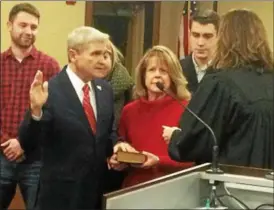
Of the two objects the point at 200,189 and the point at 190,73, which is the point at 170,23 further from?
the point at 200,189

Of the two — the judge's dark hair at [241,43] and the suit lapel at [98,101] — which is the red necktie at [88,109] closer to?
the suit lapel at [98,101]

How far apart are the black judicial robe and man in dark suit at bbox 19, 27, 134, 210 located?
486mm

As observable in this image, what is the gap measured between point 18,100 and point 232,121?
146 cm

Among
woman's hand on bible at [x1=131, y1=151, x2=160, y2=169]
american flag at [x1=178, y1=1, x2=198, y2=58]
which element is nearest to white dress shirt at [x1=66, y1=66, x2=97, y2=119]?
woman's hand on bible at [x1=131, y1=151, x2=160, y2=169]

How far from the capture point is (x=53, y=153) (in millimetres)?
2494

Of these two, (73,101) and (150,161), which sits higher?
(73,101)

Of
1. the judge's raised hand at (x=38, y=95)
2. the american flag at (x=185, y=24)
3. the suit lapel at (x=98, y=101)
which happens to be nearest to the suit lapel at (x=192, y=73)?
the suit lapel at (x=98, y=101)

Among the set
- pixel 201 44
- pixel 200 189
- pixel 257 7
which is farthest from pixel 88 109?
pixel 257 7

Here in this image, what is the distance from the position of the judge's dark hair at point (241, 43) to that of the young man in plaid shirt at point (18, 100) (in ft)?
4.06

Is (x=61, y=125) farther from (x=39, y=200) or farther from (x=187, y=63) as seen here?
(x=187, y=63)

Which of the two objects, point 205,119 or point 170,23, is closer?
point 205,119

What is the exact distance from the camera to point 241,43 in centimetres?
226

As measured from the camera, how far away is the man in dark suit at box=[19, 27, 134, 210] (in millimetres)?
2457

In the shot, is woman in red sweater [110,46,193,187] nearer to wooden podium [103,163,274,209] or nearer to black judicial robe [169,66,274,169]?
black judicial robe [169,66,274,169]
